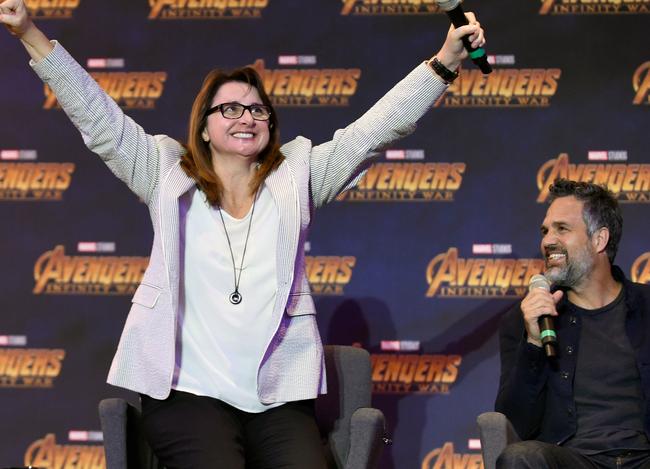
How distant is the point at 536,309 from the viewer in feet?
10.7

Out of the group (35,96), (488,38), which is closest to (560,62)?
(488,38)

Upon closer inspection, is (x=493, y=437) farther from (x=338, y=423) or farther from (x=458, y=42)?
(x=458, y=42)

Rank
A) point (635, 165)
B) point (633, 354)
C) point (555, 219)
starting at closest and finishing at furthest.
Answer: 1. point (633, 354)
2. point (555, 219)
3. point (635, 165)

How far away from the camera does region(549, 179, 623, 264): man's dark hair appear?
368 cm

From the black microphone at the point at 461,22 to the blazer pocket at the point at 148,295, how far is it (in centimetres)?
116

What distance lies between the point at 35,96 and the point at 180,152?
6.89 feet

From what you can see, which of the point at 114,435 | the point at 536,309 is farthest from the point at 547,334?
the point at 114,435

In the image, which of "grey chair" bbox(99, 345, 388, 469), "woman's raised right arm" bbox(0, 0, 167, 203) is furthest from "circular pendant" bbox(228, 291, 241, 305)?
"grey chair" bbox(99, 345, 388, 469)

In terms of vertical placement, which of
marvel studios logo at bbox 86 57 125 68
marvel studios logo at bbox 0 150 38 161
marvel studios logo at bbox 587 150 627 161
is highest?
marvel studios logo at bbox 86 57 125 68

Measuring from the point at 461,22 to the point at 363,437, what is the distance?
139 cm

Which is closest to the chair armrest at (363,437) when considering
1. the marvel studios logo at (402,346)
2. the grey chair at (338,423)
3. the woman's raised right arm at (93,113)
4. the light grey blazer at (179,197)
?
the grey chair at (338,423)

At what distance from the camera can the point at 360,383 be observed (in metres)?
3.71

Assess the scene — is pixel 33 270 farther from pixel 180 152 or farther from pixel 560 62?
pixel 560 62

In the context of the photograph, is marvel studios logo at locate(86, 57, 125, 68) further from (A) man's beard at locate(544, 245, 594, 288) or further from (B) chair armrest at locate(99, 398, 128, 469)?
(A) man's beard at locate(544, 245, 594, 288)
